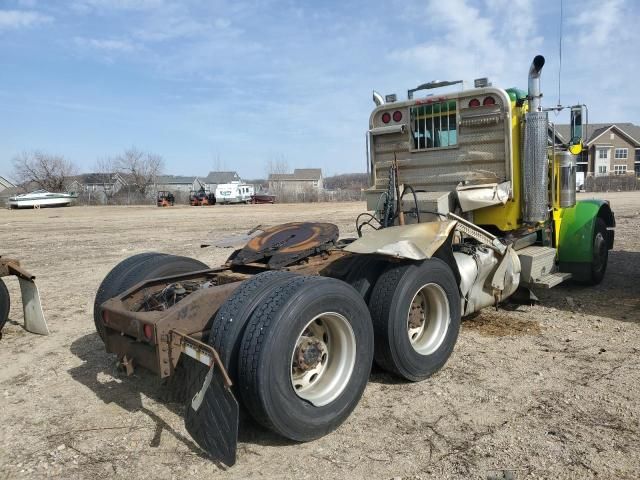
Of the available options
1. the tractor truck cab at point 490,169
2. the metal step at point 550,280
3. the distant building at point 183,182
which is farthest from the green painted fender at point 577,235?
the distant building at point 183,182

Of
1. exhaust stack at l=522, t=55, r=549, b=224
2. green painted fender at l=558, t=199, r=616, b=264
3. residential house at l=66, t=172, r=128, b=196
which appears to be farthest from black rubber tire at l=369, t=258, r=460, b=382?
residential house at l=66, t=172, r=128, b=196

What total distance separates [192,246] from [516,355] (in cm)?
1084

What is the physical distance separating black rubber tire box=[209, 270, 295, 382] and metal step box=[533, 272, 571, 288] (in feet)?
13.0

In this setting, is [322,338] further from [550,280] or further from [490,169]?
[550,280]

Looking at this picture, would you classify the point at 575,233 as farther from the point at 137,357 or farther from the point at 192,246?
the point at 192,246

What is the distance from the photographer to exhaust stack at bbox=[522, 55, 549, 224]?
5.97 metres

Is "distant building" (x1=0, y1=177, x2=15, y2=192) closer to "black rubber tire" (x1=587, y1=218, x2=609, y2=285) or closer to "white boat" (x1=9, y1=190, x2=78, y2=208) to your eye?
"white boat" (x1=9, y1=190, x2=78, y2=208)

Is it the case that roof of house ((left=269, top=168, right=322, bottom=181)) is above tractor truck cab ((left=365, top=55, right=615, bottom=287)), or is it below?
above

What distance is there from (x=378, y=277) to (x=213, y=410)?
183cm

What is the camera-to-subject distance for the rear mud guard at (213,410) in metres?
2.91

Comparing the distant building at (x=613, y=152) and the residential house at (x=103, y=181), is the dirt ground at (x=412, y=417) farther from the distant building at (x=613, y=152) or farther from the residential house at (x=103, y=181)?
the distant building at (x=613, y=152)

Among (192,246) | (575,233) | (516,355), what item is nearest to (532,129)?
(575,233)

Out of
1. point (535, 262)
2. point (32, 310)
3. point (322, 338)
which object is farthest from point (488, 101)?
point (32, 310)

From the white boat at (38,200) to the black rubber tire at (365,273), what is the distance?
175ft
